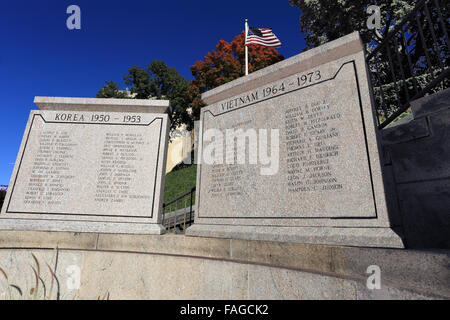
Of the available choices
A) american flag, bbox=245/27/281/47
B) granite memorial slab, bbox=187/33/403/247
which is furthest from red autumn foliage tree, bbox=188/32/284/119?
granite memorial slab, bbox=187/33/403/247

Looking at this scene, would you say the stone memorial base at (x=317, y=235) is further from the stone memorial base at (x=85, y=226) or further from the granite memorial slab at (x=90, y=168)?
the granite memorial slab at (x=90, y=168)

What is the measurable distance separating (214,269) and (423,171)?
304 centimetres

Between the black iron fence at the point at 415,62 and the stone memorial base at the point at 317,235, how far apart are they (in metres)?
2.18

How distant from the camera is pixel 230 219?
4.04m

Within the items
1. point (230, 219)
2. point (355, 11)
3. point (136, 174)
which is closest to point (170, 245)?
point (230, 219)

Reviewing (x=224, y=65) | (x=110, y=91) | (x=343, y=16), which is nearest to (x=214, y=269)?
(x=343, y=16)

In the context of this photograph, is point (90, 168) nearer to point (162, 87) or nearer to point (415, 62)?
point (415, 62)

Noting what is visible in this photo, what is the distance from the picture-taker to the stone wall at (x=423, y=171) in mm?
2938

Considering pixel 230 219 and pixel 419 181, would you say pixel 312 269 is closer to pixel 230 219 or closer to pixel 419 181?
pixel 230 219

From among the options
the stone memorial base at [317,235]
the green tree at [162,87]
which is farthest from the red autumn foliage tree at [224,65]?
the stone memorial base at [317,235]

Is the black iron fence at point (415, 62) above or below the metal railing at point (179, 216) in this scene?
above

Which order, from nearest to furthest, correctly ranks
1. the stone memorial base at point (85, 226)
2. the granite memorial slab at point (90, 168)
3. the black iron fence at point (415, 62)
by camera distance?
the black iron fence at point (415, 62) → the stone memorial base at point (85, 226) → the granite memorial slab at point (90, 168)
